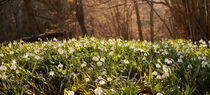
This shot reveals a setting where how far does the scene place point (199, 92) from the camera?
1.77 m

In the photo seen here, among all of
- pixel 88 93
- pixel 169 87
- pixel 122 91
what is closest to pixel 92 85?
pixel 88 93

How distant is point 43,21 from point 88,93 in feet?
59.9

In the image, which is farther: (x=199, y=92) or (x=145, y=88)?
(x=145, y=88)

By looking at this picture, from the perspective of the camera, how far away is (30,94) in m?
1.91

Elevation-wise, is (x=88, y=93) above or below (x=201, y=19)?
below

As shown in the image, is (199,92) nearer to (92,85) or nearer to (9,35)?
(92,85)

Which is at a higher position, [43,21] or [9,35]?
[43,21]

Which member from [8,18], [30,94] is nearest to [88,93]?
[30,94]

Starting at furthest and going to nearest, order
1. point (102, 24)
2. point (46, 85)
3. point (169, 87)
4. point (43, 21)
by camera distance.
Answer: point (43, 21), point (102, 24), point (46, 85), point (169, 87)

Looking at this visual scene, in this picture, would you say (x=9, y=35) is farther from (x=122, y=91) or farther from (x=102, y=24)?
(x=122, y=91)

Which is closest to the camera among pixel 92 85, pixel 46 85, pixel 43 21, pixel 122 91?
pixel 122 91

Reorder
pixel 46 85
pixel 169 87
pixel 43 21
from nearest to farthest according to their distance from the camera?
pixel 169 87 → pixel 46 85 → pixel 43 21

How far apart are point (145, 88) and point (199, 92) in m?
0.54

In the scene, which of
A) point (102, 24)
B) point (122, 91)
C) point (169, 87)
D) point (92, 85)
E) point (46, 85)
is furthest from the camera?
point (102, 24)
